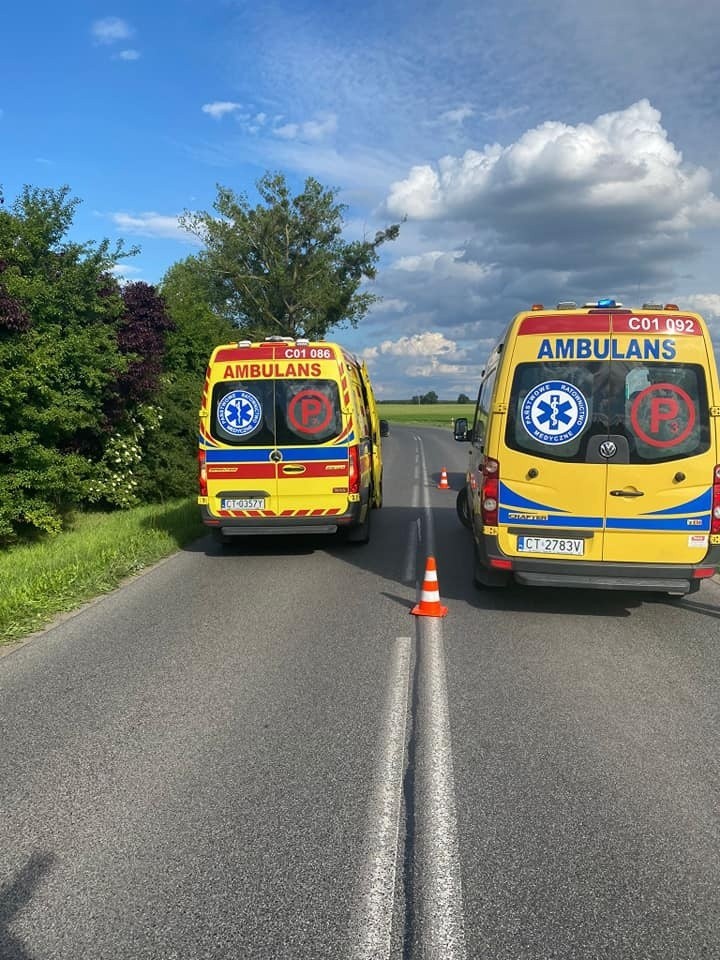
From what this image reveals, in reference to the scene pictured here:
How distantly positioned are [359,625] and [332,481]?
310 centimetres

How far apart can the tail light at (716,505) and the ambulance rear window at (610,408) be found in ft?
0.79

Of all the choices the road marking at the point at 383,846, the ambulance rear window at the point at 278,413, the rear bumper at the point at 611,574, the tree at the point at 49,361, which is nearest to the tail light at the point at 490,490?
the rear bumper at the point at 611,574

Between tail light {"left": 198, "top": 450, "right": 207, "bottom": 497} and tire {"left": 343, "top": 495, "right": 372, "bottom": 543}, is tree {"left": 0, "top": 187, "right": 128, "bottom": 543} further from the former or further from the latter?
tire {"left": 343, "top": 495, "right": 372, "bottom": 543}

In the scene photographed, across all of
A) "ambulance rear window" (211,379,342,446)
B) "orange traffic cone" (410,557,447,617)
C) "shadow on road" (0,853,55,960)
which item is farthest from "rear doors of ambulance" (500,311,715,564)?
"shadow on road" (0,853,55,960)

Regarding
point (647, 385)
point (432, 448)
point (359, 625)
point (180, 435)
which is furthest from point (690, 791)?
point (432, 448)

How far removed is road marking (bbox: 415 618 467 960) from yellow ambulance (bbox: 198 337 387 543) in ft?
14.4

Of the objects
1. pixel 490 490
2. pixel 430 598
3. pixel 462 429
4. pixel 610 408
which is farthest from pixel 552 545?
pixel 462 429

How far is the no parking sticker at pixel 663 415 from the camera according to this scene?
604cm

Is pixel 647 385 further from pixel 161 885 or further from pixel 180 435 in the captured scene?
pixel 180 435

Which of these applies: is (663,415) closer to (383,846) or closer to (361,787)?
(361,787)

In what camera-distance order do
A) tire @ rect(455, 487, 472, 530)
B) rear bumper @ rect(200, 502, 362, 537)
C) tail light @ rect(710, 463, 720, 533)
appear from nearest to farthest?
tail light @ rect(710, 463, 720, 533)
rear bumper @ rect(200, 502, 362, 537)
tire @ rect(455, 487, 472, 530)

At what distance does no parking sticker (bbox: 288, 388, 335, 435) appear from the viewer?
904 cm

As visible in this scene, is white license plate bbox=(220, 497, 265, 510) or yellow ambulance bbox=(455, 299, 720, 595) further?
white license plate bbox=(220, 497, 265, 510)

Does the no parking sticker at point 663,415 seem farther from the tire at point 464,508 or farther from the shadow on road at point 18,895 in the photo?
the shadow on road at point 18,895
